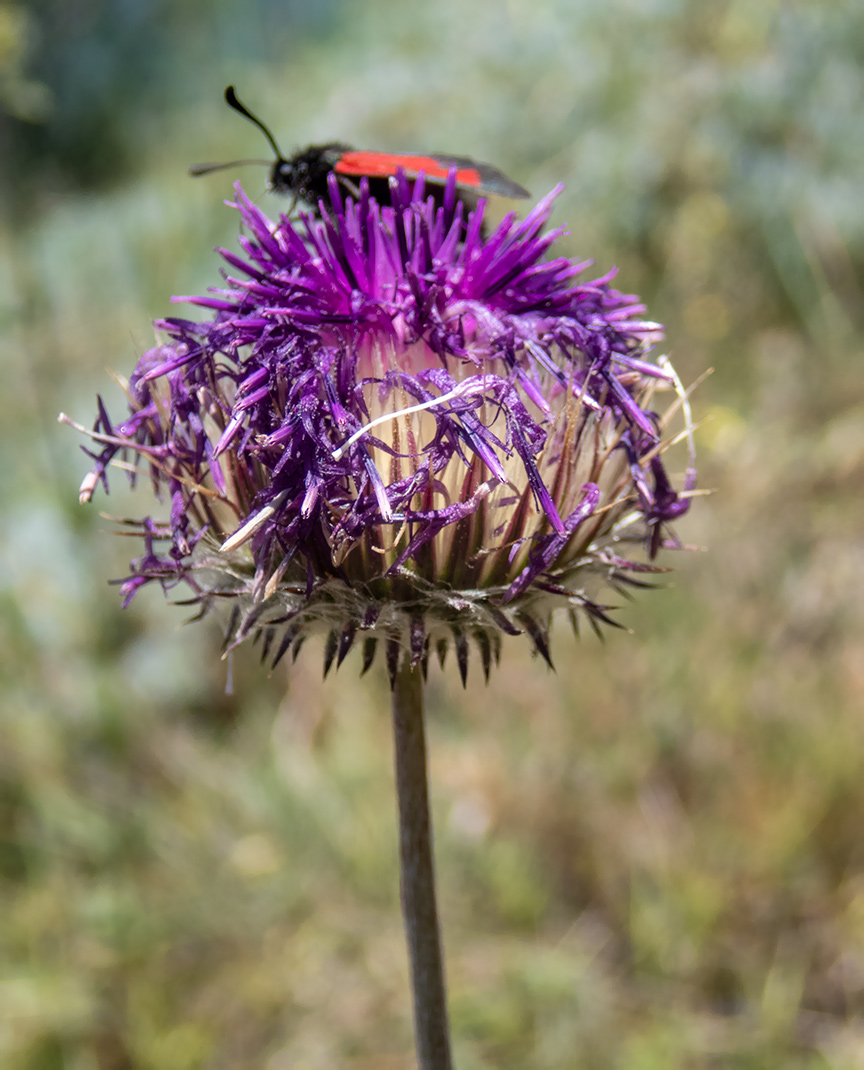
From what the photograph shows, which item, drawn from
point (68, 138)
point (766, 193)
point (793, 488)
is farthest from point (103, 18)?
point (793, 488)

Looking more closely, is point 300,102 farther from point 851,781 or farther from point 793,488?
point 851,781

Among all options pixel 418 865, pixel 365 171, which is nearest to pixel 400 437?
pixel 365 171

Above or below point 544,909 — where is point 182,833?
above

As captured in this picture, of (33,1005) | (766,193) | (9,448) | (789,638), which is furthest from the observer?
(9,448)

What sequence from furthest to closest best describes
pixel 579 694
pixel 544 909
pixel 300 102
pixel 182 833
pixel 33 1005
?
pixel 300 102, pixel 579 694, pixel 182 833, pixel 544 909, pixel 33 1005

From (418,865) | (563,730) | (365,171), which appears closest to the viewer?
(418,865)

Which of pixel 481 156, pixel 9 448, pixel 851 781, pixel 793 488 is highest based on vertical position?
pixel 481 156

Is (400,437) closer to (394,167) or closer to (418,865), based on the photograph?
(394,167)
